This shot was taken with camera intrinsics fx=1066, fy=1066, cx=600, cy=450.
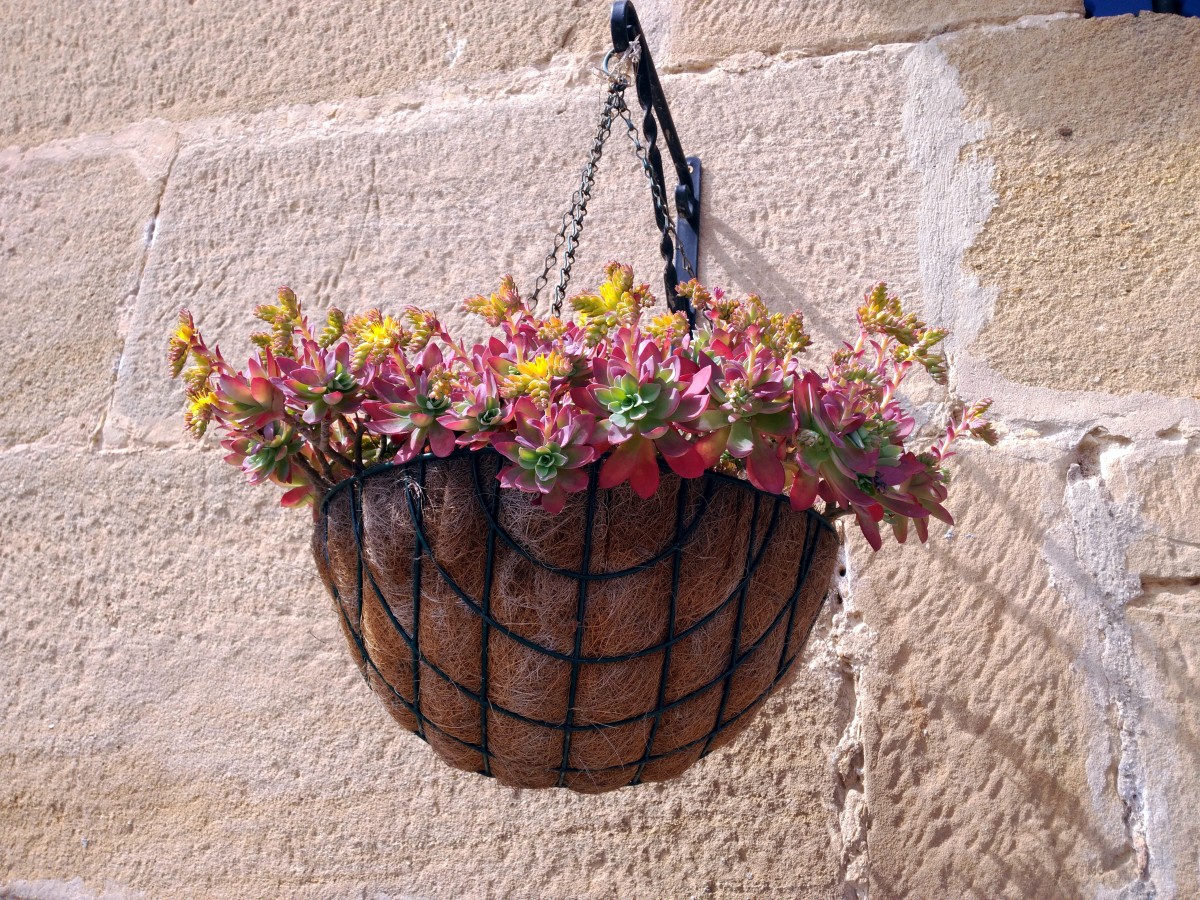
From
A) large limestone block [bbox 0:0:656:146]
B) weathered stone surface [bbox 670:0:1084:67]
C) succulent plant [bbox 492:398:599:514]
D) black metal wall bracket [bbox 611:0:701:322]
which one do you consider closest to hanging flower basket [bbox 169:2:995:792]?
succulent plant [bbox 492:398:599:514]

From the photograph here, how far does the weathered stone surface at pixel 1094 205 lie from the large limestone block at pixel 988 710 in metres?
0.14

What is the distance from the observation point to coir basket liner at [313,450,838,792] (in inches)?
28.9

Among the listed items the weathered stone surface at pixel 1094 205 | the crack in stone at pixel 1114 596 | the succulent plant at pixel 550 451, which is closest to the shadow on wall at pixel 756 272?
the weathered stone surface at pixel 1094 205

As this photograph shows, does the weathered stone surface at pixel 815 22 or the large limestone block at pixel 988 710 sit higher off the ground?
the weathered stone surface at pixel 815 22

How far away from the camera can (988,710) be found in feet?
3.75

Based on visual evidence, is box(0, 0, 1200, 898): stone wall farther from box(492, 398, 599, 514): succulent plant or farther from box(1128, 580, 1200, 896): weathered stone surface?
box(492, 398, 599, 514): succulent plant

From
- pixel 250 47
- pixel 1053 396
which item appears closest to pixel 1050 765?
Result: pixel 1053 396

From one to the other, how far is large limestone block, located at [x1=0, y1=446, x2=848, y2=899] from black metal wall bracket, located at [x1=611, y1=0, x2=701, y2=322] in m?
0.51

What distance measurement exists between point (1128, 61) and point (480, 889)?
1224 millimetres

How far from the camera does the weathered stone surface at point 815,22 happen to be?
1335mm

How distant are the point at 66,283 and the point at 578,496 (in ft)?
4.11

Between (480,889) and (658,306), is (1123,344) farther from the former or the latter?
(480,889)

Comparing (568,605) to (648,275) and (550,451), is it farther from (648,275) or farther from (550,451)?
(648,275)

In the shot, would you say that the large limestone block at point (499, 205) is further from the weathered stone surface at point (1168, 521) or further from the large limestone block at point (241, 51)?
the weathered stone surface at point (1168, 521)
